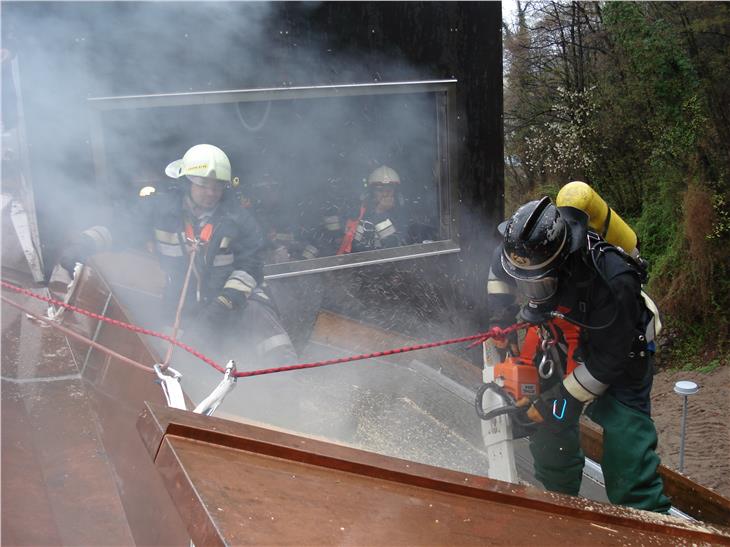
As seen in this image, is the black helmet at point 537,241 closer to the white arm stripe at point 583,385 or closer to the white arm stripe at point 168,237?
the white arm stripe at point 583,385

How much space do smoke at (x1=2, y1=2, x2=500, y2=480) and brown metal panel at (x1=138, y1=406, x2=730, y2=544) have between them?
1.61 metres

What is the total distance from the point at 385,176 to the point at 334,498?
13.7 ft

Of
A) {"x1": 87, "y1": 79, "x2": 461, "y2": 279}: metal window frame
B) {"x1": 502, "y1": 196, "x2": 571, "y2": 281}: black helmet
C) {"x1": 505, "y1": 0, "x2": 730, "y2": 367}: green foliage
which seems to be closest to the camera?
{"x1": 502, "y1": 196, "x2": 571, "y2": 281}: black helmet

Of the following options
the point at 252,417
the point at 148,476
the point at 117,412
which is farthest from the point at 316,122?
the point at 148,476

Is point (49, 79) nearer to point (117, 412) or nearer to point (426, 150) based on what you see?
point (117, 412)

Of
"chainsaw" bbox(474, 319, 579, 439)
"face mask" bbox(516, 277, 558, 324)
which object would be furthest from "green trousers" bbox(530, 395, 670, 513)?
"face mask" bbox(516, 277, 558, 324)

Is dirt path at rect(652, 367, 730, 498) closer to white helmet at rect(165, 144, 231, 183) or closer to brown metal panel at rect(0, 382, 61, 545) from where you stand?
white helmet at rect(165, 144, 231, 183)

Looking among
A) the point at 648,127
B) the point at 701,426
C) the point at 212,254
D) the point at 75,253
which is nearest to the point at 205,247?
the point at 212,254

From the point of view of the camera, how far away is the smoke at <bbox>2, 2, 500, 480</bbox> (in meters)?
3.57

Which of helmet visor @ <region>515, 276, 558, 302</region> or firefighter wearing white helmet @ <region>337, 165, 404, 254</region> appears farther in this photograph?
firefighter wearing white helmet @ <region>337, 165, 404, 254</region>

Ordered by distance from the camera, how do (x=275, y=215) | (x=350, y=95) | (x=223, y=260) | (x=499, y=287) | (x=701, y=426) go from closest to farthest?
(x=499, y=287) → (x=223, y=260) → (x=350, y=95) → (x=275, y=215) → (x=701, y=426)

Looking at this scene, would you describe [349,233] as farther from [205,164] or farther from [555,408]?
[555,408]

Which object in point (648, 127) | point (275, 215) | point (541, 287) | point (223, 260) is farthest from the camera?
point (648, 127)

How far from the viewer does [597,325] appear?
2.75 m
